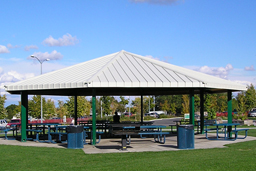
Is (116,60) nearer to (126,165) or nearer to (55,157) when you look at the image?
(55,157)

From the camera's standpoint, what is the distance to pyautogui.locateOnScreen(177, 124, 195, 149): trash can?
1269 cm

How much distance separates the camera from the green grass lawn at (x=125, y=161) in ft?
28.9

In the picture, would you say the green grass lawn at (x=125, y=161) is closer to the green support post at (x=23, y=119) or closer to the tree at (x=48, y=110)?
the green support post at (x=23, y=119)

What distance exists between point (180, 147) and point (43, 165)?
18.2 ft

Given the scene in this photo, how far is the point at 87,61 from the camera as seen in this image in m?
18.7

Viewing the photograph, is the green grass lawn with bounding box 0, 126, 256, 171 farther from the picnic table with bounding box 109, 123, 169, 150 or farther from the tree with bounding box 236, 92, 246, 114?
the tree with bounding box 236, 92, 246, 114

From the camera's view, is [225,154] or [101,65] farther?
[101,65]

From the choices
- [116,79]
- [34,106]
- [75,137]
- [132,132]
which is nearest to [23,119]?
[75,137]

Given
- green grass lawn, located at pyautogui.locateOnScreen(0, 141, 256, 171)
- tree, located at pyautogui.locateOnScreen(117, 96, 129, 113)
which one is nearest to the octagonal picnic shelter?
green grass lawn, located at pyautogui.locateOnScreen(0, 141, 256, 171)

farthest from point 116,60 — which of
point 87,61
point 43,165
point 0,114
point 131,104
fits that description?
point 131,104

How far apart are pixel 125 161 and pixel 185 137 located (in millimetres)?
3623

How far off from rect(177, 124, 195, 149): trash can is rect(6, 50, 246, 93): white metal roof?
2074 mm

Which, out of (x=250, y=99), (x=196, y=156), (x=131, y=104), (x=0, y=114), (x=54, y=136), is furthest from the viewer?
(x=131, y=104)

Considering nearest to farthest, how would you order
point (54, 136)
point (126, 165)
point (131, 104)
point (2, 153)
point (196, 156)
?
point (126, 165), point (196, 156), point (2, 153), point (54, 136), point (131, 104)
